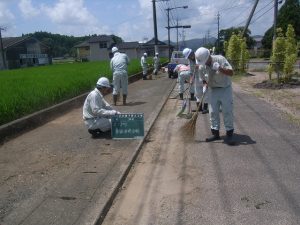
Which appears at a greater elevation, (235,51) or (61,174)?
(235,51)

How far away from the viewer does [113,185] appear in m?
5.50

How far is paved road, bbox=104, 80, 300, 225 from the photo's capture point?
455cm

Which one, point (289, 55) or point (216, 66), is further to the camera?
point (289, 55)

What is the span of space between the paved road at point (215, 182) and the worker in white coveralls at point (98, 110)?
0.96 meters

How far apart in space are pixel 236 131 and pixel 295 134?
1190mm

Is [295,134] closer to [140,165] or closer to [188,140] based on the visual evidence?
[188,140]

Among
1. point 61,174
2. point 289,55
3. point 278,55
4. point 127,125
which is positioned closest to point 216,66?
point 127,125

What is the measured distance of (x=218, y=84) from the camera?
7.50 metres

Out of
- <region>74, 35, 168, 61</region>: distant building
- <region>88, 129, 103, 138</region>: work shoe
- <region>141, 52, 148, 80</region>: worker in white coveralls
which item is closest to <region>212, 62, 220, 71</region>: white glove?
<region>88, 129, 103, 138</region>: work shoe

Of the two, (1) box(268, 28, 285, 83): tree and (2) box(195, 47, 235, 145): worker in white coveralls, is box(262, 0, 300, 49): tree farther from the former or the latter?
(2) box(195, 47, 235, 145): worker in white coveralls

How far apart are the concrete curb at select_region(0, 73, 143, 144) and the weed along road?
21 cm

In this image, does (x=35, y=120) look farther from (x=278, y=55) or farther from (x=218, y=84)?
(x=278, y=55)

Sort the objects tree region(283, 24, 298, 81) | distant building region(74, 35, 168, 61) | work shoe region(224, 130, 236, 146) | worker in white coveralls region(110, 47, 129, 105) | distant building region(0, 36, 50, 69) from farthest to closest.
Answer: distant building region(74, 35, 168, 61)
distant building region(0, 36, 50, 69)
tree region(283, 24, 298, 81)
worker in white coveralls region(110, 47, 129, 105)
work shoe region(224, 130, 236, 146)

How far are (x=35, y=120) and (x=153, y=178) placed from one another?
198 inches
